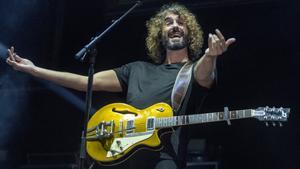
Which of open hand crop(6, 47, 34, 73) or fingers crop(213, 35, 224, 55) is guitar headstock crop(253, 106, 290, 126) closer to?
fingers crop(213, 35, 224, 55)

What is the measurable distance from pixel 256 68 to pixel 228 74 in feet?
0.71

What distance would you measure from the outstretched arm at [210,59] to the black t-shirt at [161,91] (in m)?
0.05

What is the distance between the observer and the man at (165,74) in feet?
7.62

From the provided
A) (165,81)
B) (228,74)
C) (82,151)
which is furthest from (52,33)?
(82,151)

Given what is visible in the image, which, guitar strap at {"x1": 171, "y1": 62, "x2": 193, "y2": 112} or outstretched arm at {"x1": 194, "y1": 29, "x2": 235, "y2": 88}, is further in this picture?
guitar strap at {"x1": 171, "y1": 62, "x2": 193, "y2": 112}

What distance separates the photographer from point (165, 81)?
8.37 feet

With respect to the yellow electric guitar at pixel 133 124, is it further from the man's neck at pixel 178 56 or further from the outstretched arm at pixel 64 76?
the man's neck at pixel 178 56

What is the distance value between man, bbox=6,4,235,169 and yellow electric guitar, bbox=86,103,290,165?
0.15 feet

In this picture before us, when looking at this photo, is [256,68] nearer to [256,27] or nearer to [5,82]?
[256,27]

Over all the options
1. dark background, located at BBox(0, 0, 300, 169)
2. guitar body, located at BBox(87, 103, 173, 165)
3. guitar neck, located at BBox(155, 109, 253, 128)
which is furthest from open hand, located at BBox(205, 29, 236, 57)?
dark background, located at BBox(0, 0, 300, 169)

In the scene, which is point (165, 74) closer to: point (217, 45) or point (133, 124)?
point (133, 124)

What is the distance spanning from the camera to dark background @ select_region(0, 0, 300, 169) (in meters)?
3.59

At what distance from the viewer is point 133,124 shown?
253 centimetres

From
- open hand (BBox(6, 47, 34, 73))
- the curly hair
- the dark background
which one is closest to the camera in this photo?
open hand (BBox(6, 47, 34, 73))
